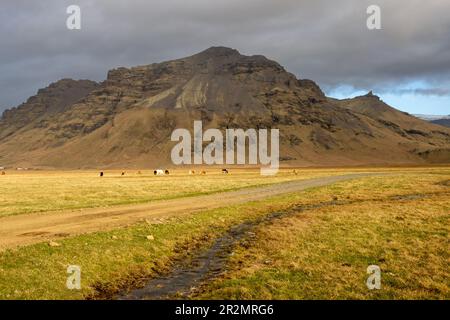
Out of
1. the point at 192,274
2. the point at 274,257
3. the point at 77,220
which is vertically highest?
the point at 77,220

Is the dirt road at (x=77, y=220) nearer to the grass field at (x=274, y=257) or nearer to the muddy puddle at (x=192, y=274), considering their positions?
the grass field at (x=274, y=257)

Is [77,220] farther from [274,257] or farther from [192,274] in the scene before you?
[274,257]

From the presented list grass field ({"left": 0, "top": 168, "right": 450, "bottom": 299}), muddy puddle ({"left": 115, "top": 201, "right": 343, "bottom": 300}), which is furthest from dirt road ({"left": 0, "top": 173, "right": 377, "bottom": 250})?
muddy puddle ({"left": 115, "top": 201, "right": 343, "bottom": 300})

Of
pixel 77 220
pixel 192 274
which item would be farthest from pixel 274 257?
pixel 77 220

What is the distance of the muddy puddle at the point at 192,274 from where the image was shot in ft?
52.9

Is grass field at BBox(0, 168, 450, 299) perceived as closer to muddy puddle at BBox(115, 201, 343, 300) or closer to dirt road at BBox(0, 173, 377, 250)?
muddy puddle at BBox(115, 201, 343, 300)

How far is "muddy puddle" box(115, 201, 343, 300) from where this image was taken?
52.9ft

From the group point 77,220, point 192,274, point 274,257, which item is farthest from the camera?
point 77,220

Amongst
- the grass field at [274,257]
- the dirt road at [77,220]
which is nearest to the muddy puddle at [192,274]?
the grass field at [274,257]

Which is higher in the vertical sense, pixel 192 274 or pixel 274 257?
pixel 274 257

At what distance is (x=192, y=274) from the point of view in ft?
62.0

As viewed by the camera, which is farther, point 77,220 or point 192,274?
point 77,220
